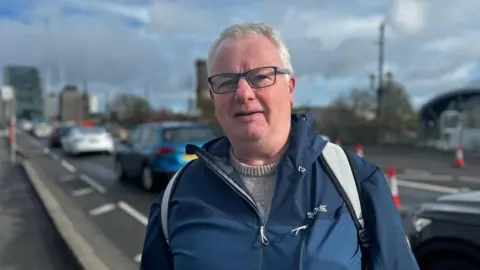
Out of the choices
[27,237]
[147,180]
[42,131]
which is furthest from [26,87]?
[27,237]

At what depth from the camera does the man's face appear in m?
1.70

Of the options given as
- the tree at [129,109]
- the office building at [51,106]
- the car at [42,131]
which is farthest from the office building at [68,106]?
→ the car at [42,131]

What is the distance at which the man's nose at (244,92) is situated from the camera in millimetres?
1684

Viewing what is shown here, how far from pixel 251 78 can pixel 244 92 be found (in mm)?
63

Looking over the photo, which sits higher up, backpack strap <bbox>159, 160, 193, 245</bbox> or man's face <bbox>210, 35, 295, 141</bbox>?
man's face <bbox>210, 35, 295, 141</bbox>

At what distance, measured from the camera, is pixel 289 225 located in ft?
5.31

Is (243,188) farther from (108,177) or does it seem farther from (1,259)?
(108,177)

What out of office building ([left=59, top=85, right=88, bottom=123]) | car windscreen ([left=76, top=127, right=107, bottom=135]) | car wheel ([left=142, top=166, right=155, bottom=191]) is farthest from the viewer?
office building ([left=59, top=85, right=88, bottom=123])

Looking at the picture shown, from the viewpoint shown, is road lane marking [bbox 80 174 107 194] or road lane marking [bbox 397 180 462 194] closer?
road lane marking [bbox 397 180 462 194]

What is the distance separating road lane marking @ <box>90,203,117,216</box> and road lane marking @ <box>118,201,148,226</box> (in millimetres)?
148

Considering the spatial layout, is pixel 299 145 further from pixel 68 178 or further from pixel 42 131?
pixel 42 131

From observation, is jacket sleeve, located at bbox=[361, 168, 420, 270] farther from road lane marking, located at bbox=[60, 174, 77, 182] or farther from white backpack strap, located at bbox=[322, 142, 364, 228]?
road lane marking, located at bbox=[60, 174, 77, 182]

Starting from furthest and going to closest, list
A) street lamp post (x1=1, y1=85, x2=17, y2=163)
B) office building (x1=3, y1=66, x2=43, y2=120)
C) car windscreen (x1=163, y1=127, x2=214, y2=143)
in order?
office building (x1=3, y1=66, x2=43, y2=120)
street lamp post (x1=1, y1=85, x2=17, y2=163)
car windscreen (x1=163, y1=127, x2=214, y2=143)

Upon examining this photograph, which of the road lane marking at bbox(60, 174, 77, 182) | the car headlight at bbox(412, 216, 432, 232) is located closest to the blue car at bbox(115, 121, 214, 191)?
the road lane marking at bbox(60, 174, 77, 182)
